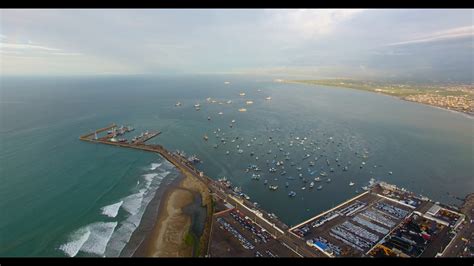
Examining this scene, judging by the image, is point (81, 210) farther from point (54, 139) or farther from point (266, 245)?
point (54, 139)

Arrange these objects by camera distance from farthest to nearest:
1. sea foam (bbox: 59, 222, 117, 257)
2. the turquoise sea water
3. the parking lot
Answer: the turquoise sea water → sea foam (bbox: 59, 222, 117, 257) → the parking lot

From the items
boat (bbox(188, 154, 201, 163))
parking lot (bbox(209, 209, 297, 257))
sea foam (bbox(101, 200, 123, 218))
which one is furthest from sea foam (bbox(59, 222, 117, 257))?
boat (bbox(188, 154, 201, 163))

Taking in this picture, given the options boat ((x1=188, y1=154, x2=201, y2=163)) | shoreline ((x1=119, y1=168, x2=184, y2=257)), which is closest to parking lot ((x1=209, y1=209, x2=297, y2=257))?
shoreline ((x1=119, y1=168, x2=184, y2=257))

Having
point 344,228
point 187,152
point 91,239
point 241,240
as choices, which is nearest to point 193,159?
point 187,152

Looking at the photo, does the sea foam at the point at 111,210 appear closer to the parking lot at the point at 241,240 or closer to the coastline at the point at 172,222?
the coastline at the point at 172,222

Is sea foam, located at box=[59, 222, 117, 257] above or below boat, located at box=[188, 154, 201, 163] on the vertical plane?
below

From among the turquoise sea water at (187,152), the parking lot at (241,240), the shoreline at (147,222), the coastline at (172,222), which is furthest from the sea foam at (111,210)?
the parking lot at (241,240)

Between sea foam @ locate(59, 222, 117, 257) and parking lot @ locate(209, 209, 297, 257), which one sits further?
sea foam @ locate(59, 222, 117, 257)

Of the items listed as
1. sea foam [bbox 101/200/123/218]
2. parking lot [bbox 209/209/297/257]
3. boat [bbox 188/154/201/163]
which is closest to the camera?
parking lot [bbox 209/209/297/257]

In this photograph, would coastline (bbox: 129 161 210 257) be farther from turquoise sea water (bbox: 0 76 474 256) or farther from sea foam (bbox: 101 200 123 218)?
sea foam (bbox: 101 200 123 218)
